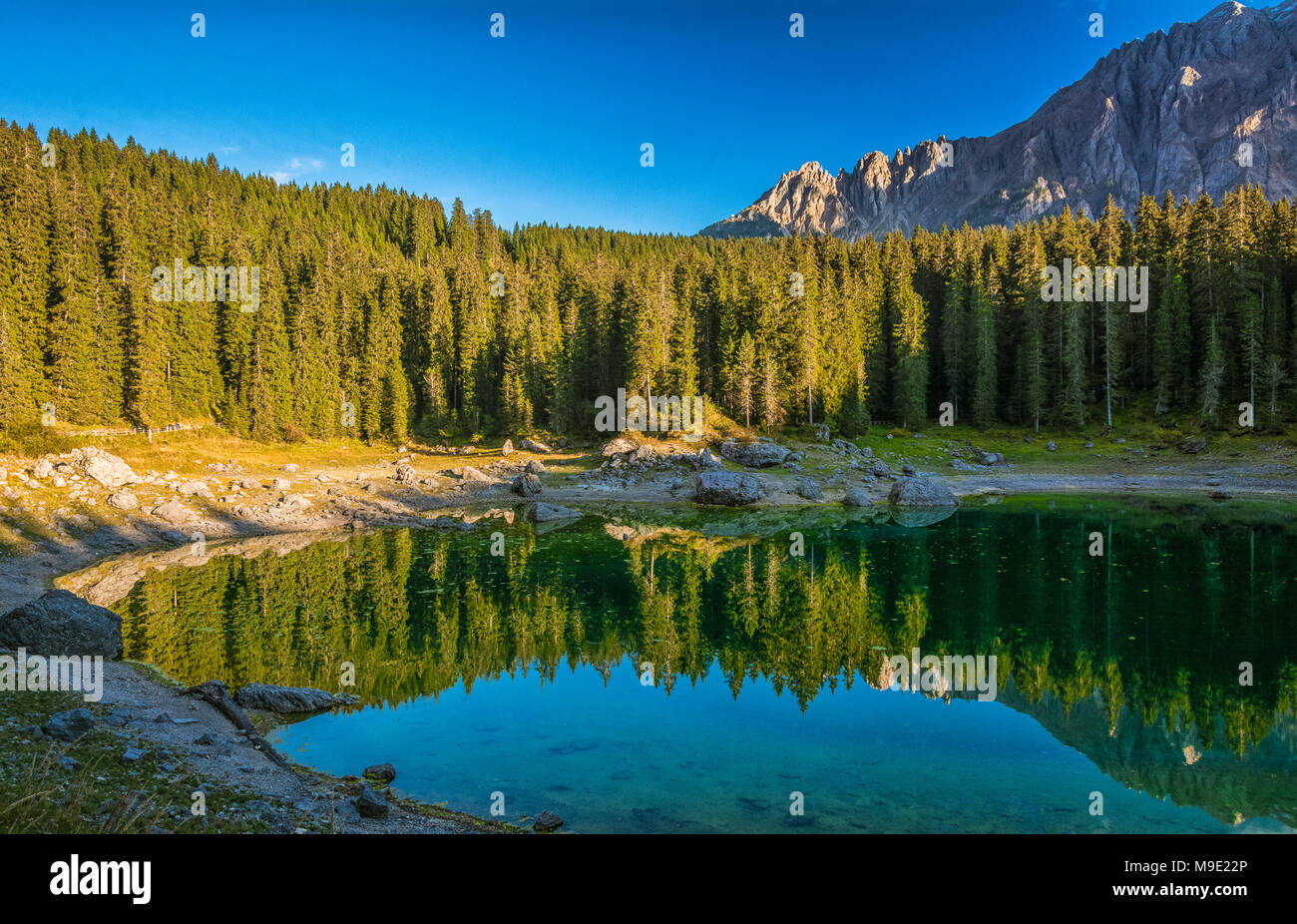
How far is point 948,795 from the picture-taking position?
555 inches

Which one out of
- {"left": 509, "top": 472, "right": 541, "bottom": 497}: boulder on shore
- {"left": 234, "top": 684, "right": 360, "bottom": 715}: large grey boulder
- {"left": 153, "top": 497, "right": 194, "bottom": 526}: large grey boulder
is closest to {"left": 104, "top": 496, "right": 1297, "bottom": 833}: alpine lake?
{"left": 234, "top": 684, "right": 360, "bottom": 715}: large grey boulder

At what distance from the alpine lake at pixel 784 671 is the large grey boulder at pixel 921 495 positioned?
12969 millimetres

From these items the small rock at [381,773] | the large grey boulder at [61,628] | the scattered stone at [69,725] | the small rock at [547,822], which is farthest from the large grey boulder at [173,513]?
the small rock at [547,822]

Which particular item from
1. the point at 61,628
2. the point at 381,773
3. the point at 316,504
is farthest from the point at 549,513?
the point at 381,773

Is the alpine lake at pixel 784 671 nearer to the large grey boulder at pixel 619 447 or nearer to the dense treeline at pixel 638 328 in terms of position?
the large grey boulder at pixel 619 447

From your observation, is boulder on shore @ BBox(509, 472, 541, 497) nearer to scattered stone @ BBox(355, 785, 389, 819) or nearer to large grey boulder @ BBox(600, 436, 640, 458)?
large grey boulder @ BBox(600, 436, 640, 458)

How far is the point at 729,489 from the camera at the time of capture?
57.8 metres

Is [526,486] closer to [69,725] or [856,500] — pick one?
[856,500]

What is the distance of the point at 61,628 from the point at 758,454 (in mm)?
52555

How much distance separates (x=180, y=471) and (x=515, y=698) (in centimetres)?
4547

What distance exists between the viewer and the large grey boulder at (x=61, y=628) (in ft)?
63.2

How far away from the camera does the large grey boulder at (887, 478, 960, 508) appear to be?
5625 centimetres
